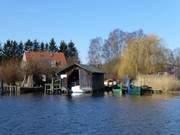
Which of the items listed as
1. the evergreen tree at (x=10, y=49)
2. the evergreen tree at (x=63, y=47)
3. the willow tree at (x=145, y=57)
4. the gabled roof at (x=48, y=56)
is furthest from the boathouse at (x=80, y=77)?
the evergreen tree at (x=63, y=47)

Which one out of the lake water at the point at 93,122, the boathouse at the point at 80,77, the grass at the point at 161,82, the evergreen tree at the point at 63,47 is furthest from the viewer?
the evergreen tree at the point at 63,47

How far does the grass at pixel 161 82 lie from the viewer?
80188 millimetres

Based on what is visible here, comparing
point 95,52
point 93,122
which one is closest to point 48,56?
point 95,52

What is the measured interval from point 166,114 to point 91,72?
4473cm

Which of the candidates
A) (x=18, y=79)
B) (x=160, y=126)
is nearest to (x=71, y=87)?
(x=18, y=79)

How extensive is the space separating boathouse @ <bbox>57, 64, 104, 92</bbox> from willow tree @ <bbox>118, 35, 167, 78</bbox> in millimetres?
6825

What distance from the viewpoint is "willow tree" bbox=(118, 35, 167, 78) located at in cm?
9062

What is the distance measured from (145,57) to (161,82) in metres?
10.6

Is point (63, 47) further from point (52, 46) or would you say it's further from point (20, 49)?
point (20, 49)

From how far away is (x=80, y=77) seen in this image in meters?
86.8

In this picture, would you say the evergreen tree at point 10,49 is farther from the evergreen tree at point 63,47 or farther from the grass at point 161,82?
the grass at point 161,82

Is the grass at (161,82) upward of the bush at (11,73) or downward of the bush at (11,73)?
downward

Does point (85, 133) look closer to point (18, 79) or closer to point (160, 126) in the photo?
point (160, 126)

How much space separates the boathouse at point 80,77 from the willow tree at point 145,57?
682cm
